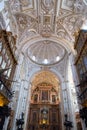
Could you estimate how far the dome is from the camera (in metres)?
19.6

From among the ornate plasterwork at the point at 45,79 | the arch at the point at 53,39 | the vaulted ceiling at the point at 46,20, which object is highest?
the vaulted ceiling at the point at 46,20

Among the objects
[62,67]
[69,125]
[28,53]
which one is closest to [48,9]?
[28,53]

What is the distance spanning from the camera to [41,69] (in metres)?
19.9

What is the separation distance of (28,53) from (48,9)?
850 cm

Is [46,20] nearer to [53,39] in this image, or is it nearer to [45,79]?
[53,39]

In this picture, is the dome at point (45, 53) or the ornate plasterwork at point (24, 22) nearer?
the ornate plasterwork at point (24, 22)

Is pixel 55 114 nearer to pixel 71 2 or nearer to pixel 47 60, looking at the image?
pixel 47 60

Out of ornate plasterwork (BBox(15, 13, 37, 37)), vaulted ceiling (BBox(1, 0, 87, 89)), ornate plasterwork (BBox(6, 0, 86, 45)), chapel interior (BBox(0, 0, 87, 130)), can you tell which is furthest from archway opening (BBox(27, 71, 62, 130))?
ornate plasterwork (BBox(15, 13, 37, 37))

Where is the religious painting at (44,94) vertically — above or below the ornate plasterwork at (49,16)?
below

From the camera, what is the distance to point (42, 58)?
2159cm

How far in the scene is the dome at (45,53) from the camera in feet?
64.5

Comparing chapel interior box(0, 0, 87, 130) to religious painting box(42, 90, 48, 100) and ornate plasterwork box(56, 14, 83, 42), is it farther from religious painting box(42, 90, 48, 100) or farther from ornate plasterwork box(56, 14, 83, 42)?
religious painting box(42, 90, 48, 100)

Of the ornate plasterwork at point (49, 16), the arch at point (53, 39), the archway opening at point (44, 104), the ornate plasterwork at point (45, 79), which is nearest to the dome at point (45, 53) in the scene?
the archway opening at point (44, 104)

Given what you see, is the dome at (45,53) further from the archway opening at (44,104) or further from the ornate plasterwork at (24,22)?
the ornate plasterwork at (24,22)
